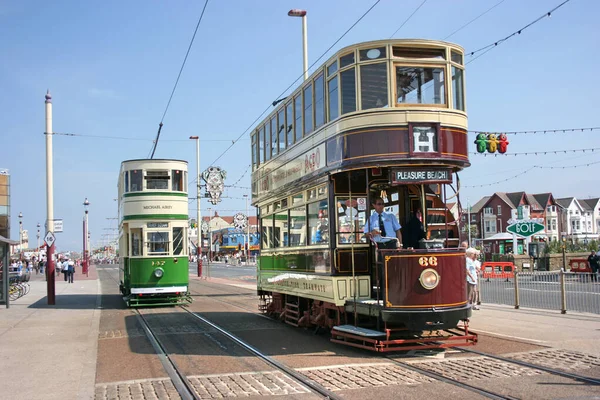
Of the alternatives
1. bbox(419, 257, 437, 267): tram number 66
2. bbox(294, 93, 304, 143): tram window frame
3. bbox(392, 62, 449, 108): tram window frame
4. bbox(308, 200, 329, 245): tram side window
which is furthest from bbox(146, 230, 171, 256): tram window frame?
bbox(419, 257, 437, 267): tram number 66

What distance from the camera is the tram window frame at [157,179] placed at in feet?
67.8

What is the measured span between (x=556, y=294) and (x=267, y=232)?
8663mm

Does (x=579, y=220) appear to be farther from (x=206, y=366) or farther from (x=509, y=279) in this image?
(x=206, y=366)

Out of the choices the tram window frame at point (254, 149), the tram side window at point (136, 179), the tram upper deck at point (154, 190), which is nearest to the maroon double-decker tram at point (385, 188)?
the tram window frame at point (254, 149)

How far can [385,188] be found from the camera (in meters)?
11.8

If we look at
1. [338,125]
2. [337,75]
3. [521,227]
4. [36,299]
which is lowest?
[36,299]

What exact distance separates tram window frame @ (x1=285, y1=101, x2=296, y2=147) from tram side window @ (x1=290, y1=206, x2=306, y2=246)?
1.43 m

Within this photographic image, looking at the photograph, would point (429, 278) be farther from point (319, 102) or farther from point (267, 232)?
point (267, 232)

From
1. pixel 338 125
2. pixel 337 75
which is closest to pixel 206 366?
pixel 338 125

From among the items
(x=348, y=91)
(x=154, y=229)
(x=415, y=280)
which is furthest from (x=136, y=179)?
(x=415, y=280)

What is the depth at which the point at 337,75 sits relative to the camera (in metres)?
10.7

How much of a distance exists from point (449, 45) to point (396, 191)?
2.72m

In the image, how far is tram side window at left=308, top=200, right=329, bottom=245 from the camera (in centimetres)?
1127

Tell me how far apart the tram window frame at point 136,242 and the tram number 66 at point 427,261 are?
12.6 metres
